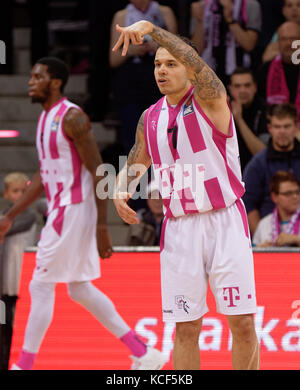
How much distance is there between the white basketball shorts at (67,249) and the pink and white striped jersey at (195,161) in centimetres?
144

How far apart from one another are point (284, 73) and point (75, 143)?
7.93 ft

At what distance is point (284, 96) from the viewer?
280 inches

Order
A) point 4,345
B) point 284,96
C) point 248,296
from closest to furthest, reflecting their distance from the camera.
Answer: point 248,296 < point 4,345 < point 284,96

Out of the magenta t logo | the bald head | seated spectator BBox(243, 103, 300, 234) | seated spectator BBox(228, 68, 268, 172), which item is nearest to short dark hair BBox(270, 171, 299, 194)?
seated spectator BBox(243, 103, 300, 234)

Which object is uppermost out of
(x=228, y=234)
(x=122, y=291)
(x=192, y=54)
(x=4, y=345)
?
(x=192, y=54)

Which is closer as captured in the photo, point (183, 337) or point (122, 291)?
point (183, 337)

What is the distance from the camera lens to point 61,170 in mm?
5520

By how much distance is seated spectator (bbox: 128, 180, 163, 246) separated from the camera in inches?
247

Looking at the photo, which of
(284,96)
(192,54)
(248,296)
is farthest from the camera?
(284,96)

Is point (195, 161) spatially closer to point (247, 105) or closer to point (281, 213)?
point (281, 213)

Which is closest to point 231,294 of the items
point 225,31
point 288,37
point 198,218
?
point 198,218

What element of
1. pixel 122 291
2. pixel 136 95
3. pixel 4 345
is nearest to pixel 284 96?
pixel 136 95

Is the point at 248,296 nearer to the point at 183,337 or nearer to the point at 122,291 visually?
the point at 183,337
